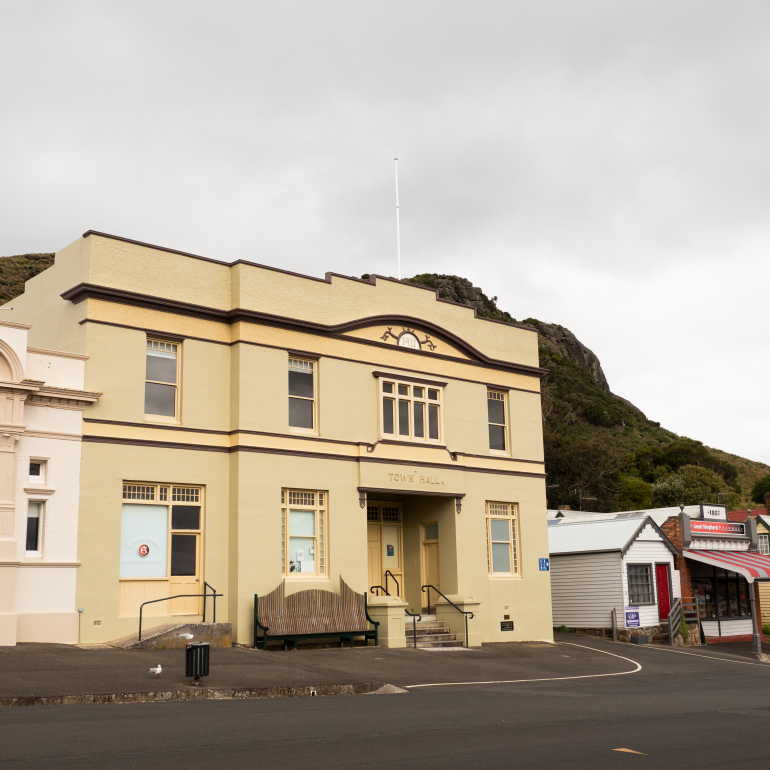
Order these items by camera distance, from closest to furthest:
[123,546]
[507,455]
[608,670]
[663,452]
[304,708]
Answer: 1. [304,708]
2. [123,546]
3. [608,670]
4. [507,455]
5. [663,452]

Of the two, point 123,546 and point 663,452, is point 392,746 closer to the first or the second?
point 123,546

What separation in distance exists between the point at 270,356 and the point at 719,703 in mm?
13326

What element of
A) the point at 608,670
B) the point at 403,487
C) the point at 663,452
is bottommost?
the point at 608,670

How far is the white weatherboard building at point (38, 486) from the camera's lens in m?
18.8

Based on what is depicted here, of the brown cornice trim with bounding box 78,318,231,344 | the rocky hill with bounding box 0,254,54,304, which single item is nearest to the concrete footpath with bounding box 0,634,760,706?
the brown cornice trim with bounding box 78,318,231,344

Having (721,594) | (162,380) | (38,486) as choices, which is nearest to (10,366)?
(38,486)

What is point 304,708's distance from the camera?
13.0 metres

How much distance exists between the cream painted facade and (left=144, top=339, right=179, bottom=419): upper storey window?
0.17 ft

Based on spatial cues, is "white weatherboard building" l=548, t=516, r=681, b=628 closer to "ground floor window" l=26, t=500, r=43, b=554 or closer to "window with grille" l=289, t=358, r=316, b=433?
"window with grille" l=289, t=358, r=316, b=433

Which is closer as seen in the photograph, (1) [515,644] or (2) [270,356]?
(2) [270,356]

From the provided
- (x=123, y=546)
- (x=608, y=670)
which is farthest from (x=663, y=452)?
(x=123, y=546)

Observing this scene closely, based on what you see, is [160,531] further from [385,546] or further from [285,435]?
[385,546]

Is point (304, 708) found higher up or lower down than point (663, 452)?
lower down

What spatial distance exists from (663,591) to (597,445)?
3568 centimetres
